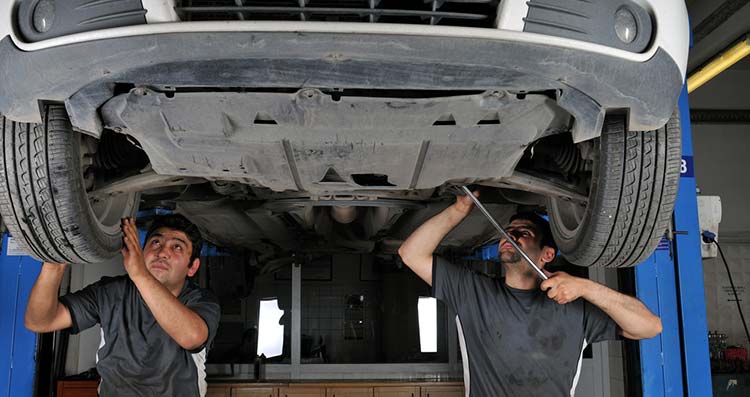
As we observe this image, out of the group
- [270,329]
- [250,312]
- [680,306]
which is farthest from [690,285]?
[250,312]

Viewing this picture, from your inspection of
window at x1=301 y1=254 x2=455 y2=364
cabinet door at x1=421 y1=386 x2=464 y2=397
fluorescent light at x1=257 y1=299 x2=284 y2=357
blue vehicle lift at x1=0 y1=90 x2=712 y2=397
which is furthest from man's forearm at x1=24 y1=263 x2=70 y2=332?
window at x1=301 y1=254 x2=455 y2=364

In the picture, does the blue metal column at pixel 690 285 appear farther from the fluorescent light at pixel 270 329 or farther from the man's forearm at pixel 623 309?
the fluorescent light at pixel 270 329

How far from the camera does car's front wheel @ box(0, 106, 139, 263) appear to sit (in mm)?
1497

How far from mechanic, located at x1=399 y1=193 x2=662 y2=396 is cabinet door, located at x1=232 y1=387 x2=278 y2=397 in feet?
6.99

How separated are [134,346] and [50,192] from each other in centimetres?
80

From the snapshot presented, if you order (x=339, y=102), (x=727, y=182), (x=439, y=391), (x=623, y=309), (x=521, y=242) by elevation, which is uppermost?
(x=727, y=182)

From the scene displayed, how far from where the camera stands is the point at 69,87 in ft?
3.96

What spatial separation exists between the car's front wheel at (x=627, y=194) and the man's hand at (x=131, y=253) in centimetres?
134

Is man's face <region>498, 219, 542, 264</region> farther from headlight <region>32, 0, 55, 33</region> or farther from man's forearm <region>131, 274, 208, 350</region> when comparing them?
headlight <region>32, 0, 55, 33</region>

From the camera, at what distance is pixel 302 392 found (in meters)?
3.95

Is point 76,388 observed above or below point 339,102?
below

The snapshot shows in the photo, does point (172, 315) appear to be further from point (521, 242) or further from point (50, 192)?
point (521, 242)

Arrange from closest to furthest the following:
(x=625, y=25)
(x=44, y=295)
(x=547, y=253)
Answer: (x=625, y=25) < (x=44, y=295) < (x=547, y=253)

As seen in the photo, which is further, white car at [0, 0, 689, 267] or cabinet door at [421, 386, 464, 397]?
cabinet door at [421, 386, 464, 397]
